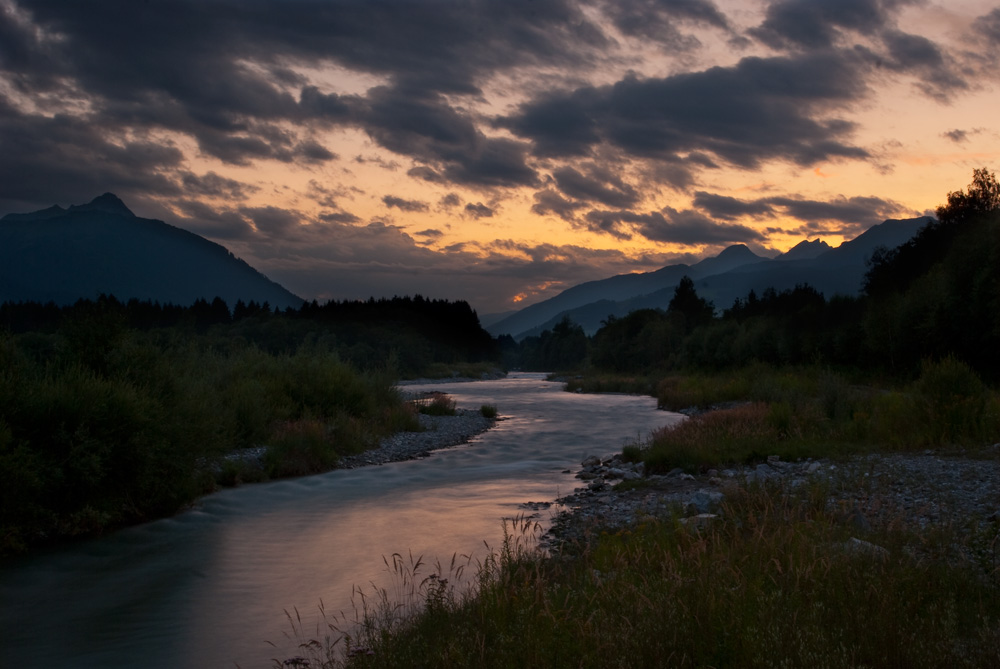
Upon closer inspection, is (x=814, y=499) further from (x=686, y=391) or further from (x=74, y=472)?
(x=686, y=391)

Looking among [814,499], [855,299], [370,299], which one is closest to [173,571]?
[814,499]

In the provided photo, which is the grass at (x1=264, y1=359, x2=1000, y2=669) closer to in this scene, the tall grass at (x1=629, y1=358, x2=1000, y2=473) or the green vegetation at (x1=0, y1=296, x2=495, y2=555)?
the green vegetation at (x1=0, y1=296, x2=495, y2=555)

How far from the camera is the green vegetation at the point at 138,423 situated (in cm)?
1223

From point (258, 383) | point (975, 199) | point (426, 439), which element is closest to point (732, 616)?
point (258, 383)

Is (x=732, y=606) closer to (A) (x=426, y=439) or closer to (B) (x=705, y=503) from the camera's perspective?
(B) (x=705, y=503)

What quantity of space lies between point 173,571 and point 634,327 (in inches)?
4310

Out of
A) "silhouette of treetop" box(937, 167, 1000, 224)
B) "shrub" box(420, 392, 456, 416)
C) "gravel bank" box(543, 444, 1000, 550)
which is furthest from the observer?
"silhouette of treetop" box(937, 167, 1000, 224)

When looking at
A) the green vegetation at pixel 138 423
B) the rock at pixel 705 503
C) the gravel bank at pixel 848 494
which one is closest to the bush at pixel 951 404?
the gravel bank at pixel 848 494

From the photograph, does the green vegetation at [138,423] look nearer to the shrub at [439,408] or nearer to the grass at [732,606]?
the grass at [732,606]

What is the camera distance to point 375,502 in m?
16.7

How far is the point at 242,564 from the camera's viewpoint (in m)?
11.7

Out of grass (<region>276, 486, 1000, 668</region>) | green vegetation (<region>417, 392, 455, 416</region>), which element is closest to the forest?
green vegetation (<region>417, 392, 455, 416</region>)

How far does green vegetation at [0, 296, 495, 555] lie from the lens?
12227 millimetres

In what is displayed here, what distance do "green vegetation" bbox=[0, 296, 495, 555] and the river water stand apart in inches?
31.3
